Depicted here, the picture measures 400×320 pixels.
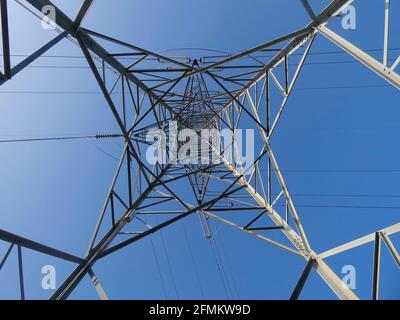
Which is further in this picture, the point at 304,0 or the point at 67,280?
the point at 304,0

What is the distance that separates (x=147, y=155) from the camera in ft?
31.0

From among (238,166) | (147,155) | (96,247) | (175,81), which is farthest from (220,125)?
(96,247)

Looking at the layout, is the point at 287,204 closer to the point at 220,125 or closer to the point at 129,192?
the point at 129,192

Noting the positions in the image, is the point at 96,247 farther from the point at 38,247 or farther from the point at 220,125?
the point at 220,125

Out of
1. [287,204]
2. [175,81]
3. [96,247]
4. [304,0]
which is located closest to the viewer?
[304,0]

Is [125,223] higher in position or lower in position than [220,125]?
lower

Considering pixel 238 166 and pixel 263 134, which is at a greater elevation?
pixel 238 166

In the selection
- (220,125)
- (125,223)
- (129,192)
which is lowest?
(125,223)
